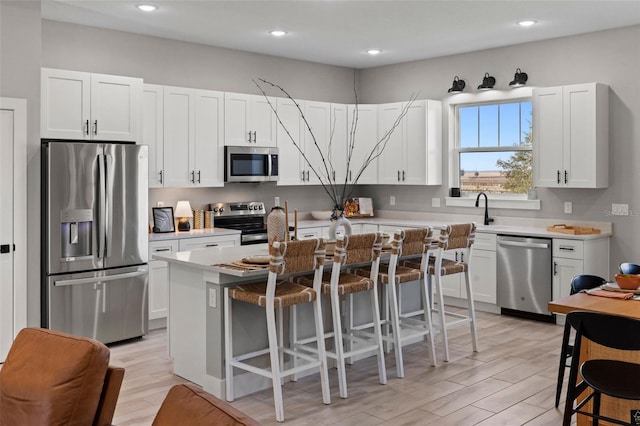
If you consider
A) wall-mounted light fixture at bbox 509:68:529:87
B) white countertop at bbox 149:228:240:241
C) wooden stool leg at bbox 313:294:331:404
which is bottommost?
wooden stool leg at bbox 313:294:331:404

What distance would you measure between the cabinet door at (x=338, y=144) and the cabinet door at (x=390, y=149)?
425 millimetres

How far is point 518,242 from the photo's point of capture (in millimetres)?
6125

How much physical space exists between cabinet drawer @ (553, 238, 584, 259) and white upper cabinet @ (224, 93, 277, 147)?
319 centimetres

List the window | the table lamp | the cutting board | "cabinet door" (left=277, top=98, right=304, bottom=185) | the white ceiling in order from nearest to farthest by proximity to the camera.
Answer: the white ceiling → the cutting board → the table lamp → the window → "cabinet door" (left=277, top=98, right=304, bottom=185)

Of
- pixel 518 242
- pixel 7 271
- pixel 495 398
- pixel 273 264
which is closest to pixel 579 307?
pixel 495 398

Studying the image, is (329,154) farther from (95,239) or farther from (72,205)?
(72,205)

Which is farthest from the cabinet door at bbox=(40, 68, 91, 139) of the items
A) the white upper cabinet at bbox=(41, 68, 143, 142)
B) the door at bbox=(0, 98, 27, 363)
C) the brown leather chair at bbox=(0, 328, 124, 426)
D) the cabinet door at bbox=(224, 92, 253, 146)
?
the brown leather chair at bbox=(0, 328, 124, 426)

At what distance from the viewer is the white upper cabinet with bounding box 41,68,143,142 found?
5059mm

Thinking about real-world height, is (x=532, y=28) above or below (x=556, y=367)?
above

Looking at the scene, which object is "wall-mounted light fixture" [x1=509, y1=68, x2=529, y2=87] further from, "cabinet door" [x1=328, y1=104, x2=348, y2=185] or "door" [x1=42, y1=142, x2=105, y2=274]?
"door" [x1=42, y1=142, x2=105, y2=274]

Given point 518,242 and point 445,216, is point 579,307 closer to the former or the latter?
point 518,242

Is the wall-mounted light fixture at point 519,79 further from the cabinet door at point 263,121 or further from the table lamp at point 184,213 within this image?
the table lamp at point 184,213

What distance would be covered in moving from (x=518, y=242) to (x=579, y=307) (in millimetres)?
3075

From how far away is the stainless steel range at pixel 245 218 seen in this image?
21.7 feet
